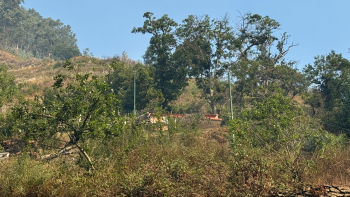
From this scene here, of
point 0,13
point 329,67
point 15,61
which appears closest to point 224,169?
point 329,67

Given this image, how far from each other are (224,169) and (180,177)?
910 mm

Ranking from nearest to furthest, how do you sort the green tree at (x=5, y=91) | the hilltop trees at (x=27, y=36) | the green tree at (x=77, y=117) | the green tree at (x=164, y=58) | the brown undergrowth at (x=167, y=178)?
the brown undergrowth at (x=167, y=178)
the green tree at (x=77, y=117)
the green tree at (x=5, y=91)
the green tree at (x=164, y=58)
the hilltop trees at (x=27, y=36)

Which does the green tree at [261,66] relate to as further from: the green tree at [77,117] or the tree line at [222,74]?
the green tree at [77,117]

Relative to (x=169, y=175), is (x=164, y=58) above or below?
above

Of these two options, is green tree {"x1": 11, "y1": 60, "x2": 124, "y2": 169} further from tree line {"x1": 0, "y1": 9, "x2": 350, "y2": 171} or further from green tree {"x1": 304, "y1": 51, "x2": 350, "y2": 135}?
green tree {"x1": 304, "y1": 51, "x2": 350, "y2": 135}

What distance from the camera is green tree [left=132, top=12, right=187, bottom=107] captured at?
27350 mm

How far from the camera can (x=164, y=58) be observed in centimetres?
2778

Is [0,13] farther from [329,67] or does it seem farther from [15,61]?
[329,67]

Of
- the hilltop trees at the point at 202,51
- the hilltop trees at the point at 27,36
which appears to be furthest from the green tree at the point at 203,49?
the hilltop trees at the point at 27,36

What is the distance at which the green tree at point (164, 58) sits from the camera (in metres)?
27.4

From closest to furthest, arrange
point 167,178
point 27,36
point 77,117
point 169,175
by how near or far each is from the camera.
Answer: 1. point 167,178
2. point 169,175
3. point 77,117
4. point 27,36

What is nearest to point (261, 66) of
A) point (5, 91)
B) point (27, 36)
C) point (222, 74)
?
point (222, 74)

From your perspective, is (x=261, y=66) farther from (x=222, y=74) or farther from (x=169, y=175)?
(x=169, y=175)

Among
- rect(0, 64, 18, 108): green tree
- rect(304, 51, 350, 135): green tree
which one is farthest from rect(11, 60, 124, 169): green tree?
rect(304, 51, 350, 135): green tree
